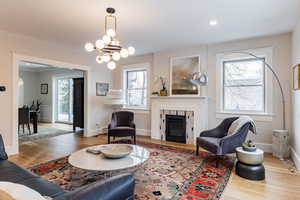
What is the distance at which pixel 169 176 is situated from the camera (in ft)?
8.61

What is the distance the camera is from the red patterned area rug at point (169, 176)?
7.12 ft

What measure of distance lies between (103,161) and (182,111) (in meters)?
3.00

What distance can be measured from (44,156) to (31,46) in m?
2.59

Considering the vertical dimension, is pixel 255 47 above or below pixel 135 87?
above

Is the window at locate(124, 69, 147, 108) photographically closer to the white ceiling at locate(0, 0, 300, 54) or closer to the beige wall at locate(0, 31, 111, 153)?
the beige wall at locate(0, 31, 111, 153)

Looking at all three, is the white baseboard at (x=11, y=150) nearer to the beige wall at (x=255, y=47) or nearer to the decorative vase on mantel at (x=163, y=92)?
the decorative vase on mantel at (x=163, y=92)

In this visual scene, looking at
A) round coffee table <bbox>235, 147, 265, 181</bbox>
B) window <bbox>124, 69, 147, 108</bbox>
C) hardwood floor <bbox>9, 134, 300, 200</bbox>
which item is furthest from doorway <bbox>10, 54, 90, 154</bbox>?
round coffee table <bbox>235, 147, 265, 181</bbox>

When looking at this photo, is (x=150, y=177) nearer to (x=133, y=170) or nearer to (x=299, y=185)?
(x=133, y=170)

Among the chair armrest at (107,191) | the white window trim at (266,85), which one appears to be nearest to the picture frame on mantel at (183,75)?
the white window trim at (266,85)

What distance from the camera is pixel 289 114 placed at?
3.63 metres

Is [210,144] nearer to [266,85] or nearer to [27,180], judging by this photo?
[266,85]

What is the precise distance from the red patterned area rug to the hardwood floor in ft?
0.68

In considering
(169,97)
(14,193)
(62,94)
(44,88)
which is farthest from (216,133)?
(44,88)

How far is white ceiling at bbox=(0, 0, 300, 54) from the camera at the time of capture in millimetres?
2561
